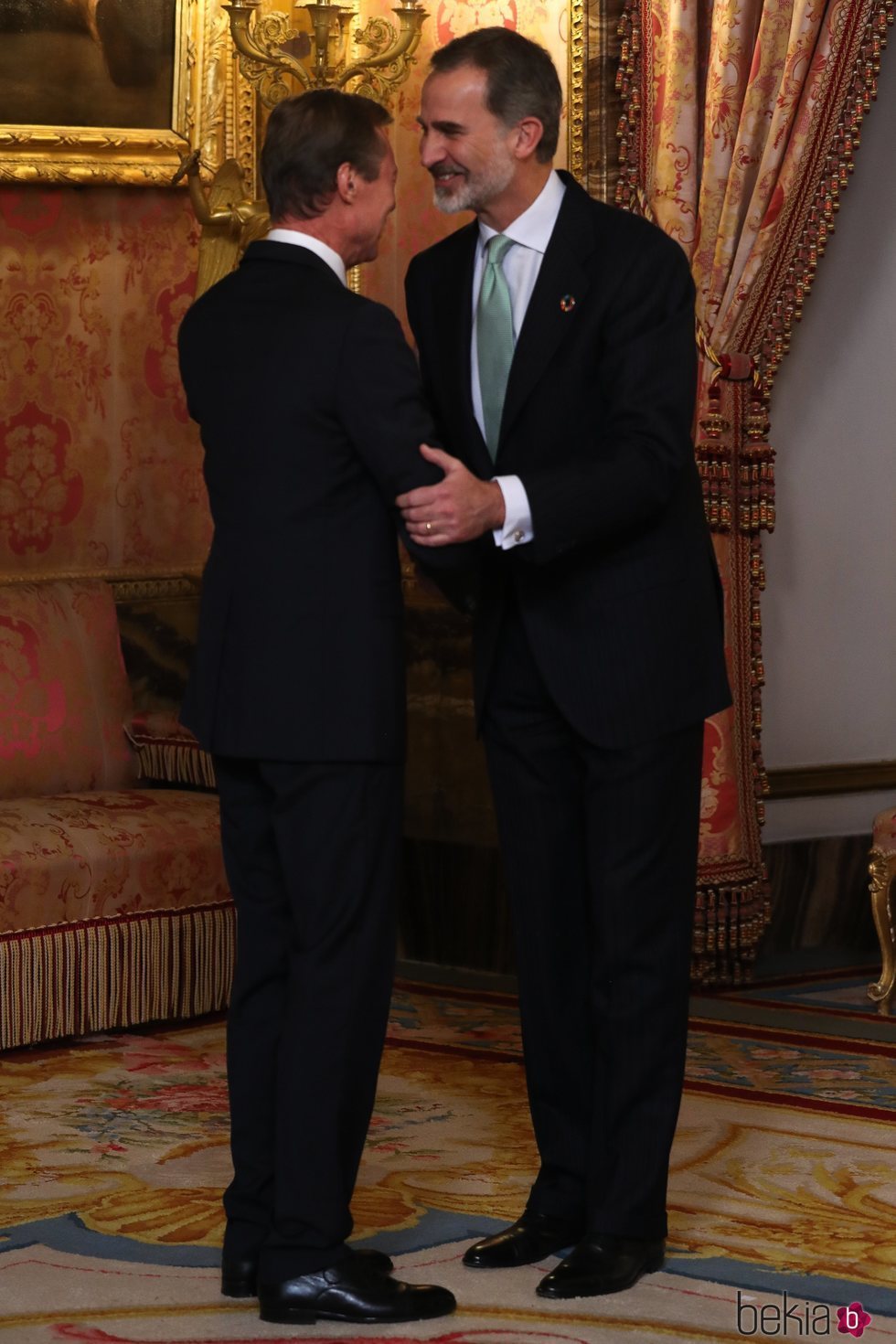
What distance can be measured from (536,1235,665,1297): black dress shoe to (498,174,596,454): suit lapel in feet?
4.15

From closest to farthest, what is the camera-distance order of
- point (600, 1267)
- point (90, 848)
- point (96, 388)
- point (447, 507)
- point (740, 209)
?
point (447, 507), point (600, 1267), point (90, 848), point (740, 209), point (96, 388)

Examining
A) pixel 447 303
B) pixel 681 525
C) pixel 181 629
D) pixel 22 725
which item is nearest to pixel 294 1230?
pixel 681 525

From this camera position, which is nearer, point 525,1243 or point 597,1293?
point 597,1293

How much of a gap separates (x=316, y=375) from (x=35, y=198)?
3.18 meters

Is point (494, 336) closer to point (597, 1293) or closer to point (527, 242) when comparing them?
point (527, 242)

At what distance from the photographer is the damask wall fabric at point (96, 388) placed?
561 cm

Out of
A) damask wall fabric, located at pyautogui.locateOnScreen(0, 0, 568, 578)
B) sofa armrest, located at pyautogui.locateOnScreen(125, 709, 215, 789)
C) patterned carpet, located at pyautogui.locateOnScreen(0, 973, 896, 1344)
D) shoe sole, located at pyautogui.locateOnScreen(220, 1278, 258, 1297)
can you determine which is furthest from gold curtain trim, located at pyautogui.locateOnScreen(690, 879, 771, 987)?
shoe sole, located at pyautogui.locateOnScreen(220, 1278, 258, 1297)

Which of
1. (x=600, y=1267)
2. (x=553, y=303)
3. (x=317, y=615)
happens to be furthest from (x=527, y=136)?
(x=600, y=1267)

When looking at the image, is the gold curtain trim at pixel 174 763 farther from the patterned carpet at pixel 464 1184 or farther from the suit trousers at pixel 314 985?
the suit trousers at pixel 314 985

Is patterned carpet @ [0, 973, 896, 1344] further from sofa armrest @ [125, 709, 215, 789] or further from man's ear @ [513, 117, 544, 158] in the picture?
man's ear @ [513, 117, 544, 158]

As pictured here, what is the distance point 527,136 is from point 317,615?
0.81 m

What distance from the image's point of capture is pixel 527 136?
117 inches

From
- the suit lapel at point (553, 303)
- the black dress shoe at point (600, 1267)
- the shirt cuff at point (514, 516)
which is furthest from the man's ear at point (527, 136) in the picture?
the black dress shoe at point (600, 1267)

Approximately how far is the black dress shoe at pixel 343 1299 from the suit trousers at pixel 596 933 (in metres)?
0.34
